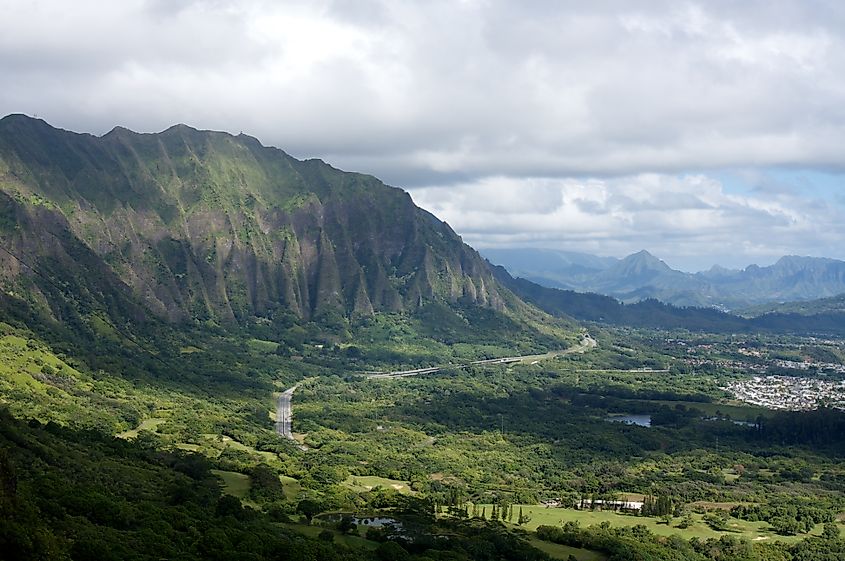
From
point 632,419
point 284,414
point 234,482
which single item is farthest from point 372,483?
point 632,419

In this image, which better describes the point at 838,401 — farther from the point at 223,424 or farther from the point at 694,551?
the point at 223,424

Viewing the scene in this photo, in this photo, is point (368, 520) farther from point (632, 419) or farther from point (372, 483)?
point (632, 419)

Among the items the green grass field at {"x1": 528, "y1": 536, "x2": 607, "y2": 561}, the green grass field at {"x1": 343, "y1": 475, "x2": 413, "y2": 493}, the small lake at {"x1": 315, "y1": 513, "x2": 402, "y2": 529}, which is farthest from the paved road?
the green grass field at {"x1": 528, "y1": 536, "x2": 607, "y2": 561}

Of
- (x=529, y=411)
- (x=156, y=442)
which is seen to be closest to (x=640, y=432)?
(x=529, y=411)

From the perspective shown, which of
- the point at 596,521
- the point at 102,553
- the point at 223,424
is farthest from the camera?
the point at 223,424

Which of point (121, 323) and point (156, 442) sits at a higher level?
point (121, 323)

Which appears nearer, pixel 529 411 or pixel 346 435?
pixel 346 435
